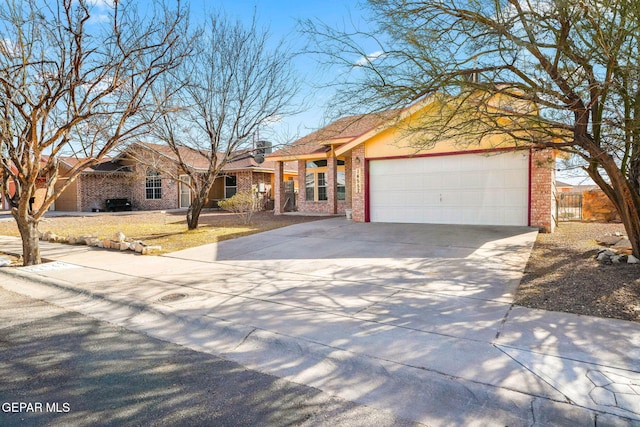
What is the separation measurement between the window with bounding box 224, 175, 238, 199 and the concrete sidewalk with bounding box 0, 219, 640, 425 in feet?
56.0

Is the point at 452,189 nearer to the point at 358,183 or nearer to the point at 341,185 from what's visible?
the point at 358,183

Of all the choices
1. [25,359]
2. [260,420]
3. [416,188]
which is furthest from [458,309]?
[416,188]

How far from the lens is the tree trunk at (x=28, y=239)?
8.32 m

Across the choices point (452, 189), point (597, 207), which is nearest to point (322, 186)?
point (452, 189)

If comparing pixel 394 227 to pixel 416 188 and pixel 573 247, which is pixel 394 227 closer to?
pixel 416 188

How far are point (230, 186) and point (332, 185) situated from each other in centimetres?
1001

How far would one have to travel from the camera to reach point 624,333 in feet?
13.1

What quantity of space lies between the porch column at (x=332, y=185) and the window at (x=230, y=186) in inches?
352

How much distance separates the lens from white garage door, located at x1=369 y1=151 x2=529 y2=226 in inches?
475

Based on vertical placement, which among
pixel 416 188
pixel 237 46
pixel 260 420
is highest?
pixel 237 46

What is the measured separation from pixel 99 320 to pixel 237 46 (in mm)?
10332

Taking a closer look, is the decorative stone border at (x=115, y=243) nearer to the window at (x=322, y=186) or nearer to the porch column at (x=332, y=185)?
the porch column at (x=332, y=185)

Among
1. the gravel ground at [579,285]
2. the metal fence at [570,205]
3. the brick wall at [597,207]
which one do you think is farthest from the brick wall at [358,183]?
the brick wall at [597,207]

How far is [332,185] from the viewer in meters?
18.5
